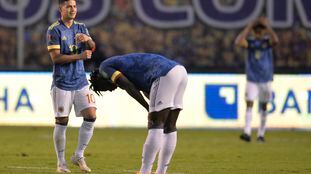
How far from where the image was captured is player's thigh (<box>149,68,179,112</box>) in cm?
1103

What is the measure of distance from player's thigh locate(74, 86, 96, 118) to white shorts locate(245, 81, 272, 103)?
668 cm

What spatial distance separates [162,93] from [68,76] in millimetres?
1823

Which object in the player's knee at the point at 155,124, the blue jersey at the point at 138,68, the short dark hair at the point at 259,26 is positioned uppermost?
the blue jersey at the point at 138,68

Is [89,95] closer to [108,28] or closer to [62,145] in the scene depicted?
[62,145]

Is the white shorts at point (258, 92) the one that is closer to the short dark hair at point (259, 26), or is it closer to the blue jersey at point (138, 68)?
the short dark hair at point (259, 26)

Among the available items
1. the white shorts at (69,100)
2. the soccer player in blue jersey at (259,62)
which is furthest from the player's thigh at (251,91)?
the white shorts at (69,100)

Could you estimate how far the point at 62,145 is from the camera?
12.5m

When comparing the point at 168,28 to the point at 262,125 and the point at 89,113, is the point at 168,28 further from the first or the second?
the point at 89,113

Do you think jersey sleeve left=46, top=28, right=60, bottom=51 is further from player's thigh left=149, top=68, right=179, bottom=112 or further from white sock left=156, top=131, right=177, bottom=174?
white sock left=156, top=131, right=177, bottom=174

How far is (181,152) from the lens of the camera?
1600cm

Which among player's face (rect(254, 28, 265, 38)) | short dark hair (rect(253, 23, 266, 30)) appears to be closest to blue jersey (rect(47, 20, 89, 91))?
short dark hair (rect(253, 23, 266, 30))

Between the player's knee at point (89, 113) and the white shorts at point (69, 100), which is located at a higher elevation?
the white shorts at point (69, 100)

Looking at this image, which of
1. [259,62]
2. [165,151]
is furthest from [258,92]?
[165,151]

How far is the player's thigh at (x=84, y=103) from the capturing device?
495 inches
